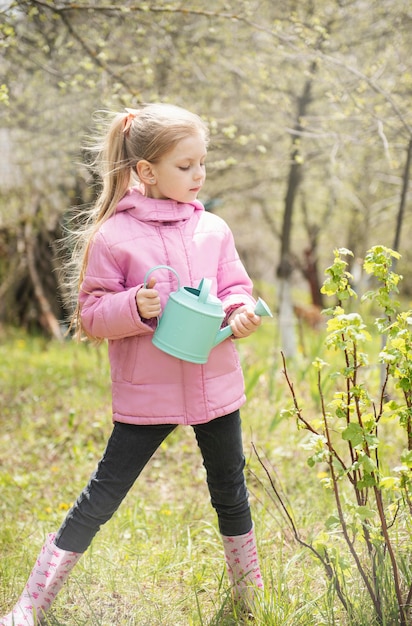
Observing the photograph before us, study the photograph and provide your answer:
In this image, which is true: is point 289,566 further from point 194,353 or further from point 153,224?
point 153,224

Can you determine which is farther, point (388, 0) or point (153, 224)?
point (388, 0)

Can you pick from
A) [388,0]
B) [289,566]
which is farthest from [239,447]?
[388,0]

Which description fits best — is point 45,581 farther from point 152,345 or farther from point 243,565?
point 152,345

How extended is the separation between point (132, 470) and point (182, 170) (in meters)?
0.82

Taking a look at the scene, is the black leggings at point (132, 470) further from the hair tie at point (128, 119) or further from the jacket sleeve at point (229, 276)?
the hair tie at point (128, 119)

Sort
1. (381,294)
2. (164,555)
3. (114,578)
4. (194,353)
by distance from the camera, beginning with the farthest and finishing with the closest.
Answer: (164,555) < (114,578) < (194,353) < (381,294)

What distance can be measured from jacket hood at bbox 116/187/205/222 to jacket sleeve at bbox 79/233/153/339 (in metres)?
0.12

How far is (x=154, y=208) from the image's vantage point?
6.17 feet

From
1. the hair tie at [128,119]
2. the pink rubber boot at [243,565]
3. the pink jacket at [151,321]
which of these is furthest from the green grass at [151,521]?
the hair tie at [128,119]

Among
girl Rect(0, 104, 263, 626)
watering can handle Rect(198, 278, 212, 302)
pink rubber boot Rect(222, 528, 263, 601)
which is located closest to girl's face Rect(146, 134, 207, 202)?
girl Rect(0, 104, 263, 626)

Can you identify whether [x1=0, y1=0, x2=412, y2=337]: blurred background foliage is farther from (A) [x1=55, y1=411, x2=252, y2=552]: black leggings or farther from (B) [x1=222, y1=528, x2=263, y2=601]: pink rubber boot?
(B) [x1=222, y1=528, x2=263, y2=601]: pink rubber boot

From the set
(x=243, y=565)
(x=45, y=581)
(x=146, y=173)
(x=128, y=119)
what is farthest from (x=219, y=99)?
(x=45, y=581)

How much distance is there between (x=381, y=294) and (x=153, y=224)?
64cm

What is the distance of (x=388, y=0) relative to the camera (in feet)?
16.0
